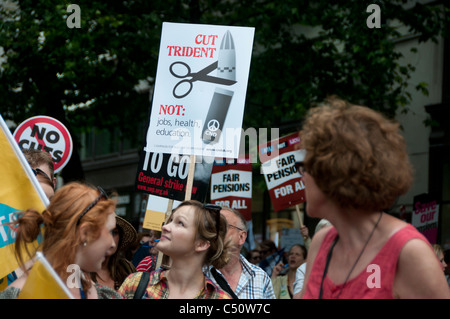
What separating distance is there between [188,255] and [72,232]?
1087 mm

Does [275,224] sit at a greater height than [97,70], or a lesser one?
lesser

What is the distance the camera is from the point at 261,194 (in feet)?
60.7

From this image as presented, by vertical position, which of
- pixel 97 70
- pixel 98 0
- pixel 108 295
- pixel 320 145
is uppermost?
pixel 98 0

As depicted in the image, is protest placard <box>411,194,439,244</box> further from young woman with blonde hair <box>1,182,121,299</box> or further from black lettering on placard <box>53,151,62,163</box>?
young woman with blonde hair <box>1,182,121,299</box>

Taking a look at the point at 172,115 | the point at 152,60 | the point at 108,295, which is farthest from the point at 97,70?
the point at 108,295

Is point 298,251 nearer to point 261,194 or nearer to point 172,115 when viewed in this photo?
point 172,115

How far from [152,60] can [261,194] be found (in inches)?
215

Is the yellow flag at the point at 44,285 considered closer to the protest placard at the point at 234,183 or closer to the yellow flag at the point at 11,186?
the yellow flag at the point at 11,186

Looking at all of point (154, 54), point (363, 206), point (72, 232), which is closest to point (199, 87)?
point (72, 232)

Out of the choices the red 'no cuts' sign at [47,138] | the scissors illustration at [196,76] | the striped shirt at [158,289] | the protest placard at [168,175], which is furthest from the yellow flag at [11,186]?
the red 'no cuts' sign at [47,138]

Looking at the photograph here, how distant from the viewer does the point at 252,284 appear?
525 centimetres

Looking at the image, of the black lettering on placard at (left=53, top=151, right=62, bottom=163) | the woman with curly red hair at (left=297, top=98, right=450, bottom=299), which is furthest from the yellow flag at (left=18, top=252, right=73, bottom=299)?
the black lettering on placard at (left=53, top=151, right=62, bottom=163)

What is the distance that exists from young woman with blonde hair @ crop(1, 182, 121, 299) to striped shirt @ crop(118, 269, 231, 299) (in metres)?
0.53

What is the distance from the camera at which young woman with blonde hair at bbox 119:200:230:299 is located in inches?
153
